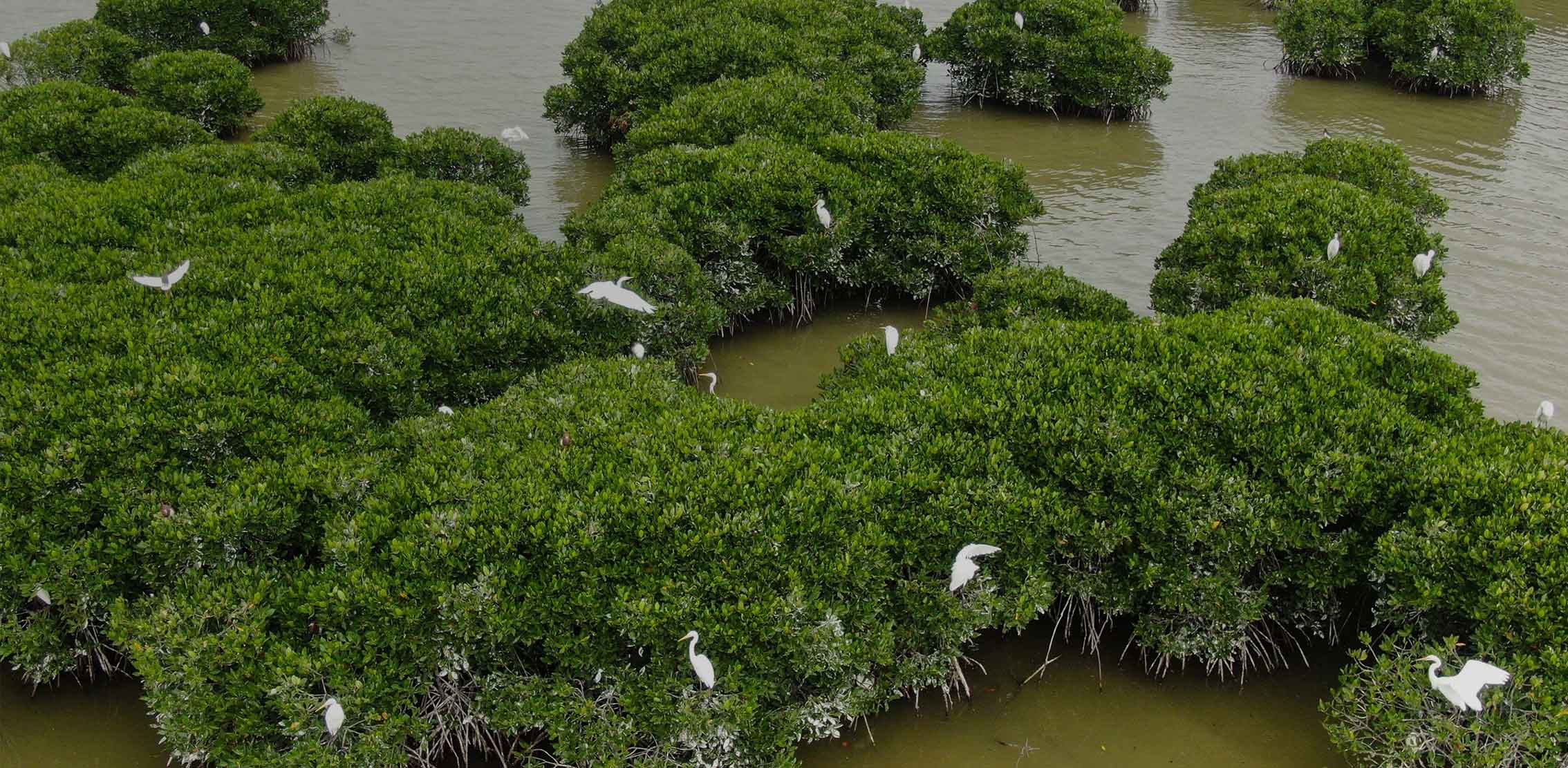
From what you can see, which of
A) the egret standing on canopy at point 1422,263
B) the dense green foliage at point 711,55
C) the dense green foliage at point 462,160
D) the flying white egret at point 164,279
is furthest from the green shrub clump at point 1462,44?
the flying white egret at point 164,279

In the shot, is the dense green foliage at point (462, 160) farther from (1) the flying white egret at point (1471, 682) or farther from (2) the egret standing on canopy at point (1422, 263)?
(1) the flying white egret at point (1471, 682)

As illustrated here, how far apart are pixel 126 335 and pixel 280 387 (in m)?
1.45

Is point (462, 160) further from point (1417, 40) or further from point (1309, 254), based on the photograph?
point (1417, 40)

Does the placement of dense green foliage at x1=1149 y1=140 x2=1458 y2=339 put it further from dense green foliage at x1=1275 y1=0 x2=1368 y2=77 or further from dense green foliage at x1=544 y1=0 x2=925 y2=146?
dense green foliage at x1=1275 y1=0 x2=1368 y2=77

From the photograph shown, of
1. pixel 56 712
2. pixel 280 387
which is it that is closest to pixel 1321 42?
pixel 280 387

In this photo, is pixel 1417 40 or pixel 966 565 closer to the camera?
pixel 966 565

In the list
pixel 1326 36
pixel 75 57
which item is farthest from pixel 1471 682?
pixel 75 57

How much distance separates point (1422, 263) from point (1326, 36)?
1359 cm

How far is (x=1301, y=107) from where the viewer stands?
21.7 metres

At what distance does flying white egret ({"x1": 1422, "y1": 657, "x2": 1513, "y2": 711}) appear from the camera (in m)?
6.14

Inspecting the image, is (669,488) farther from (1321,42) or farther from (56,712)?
(1321,42)

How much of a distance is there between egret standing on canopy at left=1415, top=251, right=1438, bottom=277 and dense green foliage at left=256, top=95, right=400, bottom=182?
13.9m

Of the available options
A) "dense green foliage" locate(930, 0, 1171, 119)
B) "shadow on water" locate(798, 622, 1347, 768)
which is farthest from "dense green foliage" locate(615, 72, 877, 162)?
"shadow on water" locate(798, 622, 1347, 768)

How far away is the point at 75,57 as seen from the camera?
20031 millimetres
